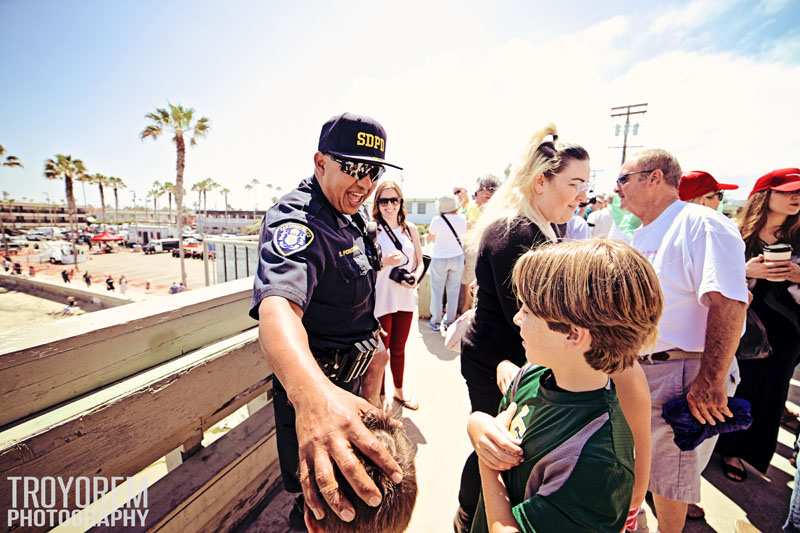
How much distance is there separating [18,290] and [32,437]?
118 ft

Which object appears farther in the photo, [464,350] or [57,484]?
[464,350]

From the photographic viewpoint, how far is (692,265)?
1873 mm

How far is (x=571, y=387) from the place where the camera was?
1.08 metres

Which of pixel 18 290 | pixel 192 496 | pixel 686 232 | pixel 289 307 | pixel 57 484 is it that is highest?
pixel 686 232

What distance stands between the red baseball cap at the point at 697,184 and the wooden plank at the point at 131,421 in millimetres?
3805

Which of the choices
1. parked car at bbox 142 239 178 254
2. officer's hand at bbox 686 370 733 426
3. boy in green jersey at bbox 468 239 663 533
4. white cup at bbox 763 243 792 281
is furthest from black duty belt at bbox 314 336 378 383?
parked car at bbox 142 239 178 254

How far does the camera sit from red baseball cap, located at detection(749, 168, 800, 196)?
246cm

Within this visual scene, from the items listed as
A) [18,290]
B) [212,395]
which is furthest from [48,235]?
[212,395]

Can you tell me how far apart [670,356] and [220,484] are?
8.84 feet

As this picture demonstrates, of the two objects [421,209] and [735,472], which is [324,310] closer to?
[735,472]

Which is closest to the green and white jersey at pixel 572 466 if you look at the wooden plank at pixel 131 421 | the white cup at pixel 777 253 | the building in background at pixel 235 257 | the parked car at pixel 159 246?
the wooden plank at pixel 131 421

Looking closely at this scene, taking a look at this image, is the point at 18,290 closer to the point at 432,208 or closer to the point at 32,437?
the point at 32,437

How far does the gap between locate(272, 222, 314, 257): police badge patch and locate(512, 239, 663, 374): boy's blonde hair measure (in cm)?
84

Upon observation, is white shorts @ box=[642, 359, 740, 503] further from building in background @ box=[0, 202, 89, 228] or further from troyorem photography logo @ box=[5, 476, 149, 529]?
building in background @ box=[0, 202, 89, 228]
